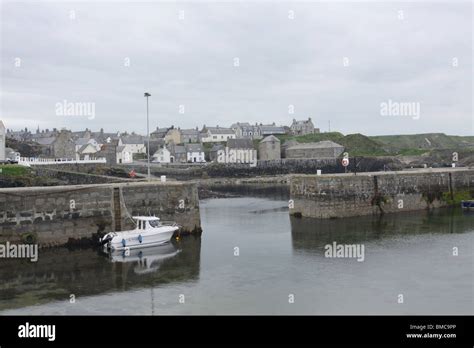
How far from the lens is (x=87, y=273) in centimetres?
2108

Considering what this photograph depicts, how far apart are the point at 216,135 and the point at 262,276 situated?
3669 inches

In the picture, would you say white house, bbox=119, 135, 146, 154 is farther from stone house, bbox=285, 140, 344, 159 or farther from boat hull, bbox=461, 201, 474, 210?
boat hull, bbox=461, 201, 474, 210

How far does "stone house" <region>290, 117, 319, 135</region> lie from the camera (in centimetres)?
12594

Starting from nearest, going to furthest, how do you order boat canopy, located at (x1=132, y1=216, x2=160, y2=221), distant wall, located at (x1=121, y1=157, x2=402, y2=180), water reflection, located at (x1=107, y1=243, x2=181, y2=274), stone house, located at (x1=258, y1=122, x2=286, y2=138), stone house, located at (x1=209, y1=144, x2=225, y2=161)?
water reflection, located at (x1=107, y1=243, x2=181, y2=274), boat canopy, located at (x1=132, y1=216, x2=160, y2=221), distant wall, located at (x1=121, y1=157, x2=402, y2=180), stone house, located at (x1=209, y1=144, x2=225, y2=161), stone house, located at (x1=258, y1=122, x2=286, y2=138)

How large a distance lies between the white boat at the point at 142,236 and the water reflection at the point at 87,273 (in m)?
0.42

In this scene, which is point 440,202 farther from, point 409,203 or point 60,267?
point 60,267

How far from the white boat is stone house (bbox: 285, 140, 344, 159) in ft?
189

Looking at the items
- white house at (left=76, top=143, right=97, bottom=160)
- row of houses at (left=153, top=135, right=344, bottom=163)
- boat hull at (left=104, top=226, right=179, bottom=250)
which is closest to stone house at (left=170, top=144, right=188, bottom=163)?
row of houses at (left=153, top=135, right=344, bottom=163)

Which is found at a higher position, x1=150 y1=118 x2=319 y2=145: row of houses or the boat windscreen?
x1=150 y1=118 x2=319 y2=145: row of houses

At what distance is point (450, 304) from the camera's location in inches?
653

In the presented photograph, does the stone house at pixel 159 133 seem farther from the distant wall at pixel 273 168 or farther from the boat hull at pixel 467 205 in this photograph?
the boat hull at pixel 467 205

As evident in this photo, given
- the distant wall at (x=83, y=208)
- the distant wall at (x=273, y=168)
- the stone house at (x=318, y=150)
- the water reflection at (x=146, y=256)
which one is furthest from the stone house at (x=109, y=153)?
the water reflection at (x=146, y=256)

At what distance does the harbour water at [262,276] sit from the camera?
55.2 ft

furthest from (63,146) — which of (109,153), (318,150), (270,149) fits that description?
(318,150)
